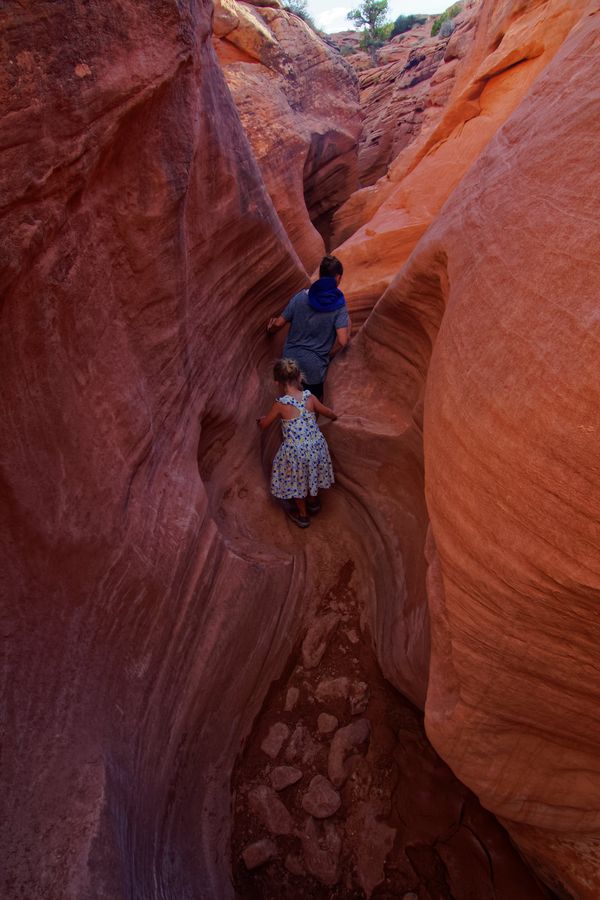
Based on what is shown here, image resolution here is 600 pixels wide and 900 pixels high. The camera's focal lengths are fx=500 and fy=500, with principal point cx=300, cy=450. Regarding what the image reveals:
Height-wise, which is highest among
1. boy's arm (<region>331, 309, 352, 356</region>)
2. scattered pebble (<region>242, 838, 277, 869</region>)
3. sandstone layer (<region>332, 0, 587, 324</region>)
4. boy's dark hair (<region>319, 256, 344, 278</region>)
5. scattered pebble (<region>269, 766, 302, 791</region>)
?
sandstone layer (<region>332, 0, 587, 324</region>)

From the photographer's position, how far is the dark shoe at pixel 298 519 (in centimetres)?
379

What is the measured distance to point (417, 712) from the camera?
3.12 meters

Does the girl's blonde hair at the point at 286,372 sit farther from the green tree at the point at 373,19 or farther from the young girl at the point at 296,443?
the green tree at the point at 373,19

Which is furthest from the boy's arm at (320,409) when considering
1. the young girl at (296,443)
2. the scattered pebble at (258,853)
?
the scattered pebble at (258,853)

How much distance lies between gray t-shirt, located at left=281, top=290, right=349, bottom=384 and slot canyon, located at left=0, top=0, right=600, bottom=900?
0.36 m

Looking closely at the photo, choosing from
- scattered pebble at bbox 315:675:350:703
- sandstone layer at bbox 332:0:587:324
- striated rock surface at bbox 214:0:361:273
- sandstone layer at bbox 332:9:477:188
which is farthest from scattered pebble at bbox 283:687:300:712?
sandstone layer at bbox 332:9:477:188

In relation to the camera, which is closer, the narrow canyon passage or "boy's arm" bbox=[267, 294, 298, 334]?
the narrow canyon passage

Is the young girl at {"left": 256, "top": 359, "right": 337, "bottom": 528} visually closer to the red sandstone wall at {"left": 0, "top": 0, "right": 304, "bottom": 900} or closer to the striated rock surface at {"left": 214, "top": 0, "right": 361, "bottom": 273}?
the red sandstone wall at {"left": 0, "top": 0, "right": 304, "bottom": 900}

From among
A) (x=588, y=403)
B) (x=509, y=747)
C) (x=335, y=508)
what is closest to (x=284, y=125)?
(x=335, y=508)

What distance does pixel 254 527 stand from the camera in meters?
3.56

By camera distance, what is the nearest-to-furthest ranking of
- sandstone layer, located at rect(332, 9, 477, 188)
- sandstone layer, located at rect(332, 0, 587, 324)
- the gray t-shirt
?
the gray t-shirt, sandstone layer, located at rect(332, 0, 587, 324), sandstone layer, located at rect(332, 9, 477, 188)

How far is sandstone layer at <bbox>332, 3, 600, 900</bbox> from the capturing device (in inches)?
62.4

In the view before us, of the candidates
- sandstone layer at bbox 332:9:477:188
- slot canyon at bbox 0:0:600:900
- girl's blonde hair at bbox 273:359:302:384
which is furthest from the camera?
sandstone layer at bbox 332:9:477:188

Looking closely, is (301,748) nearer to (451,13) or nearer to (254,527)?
(254,527)
